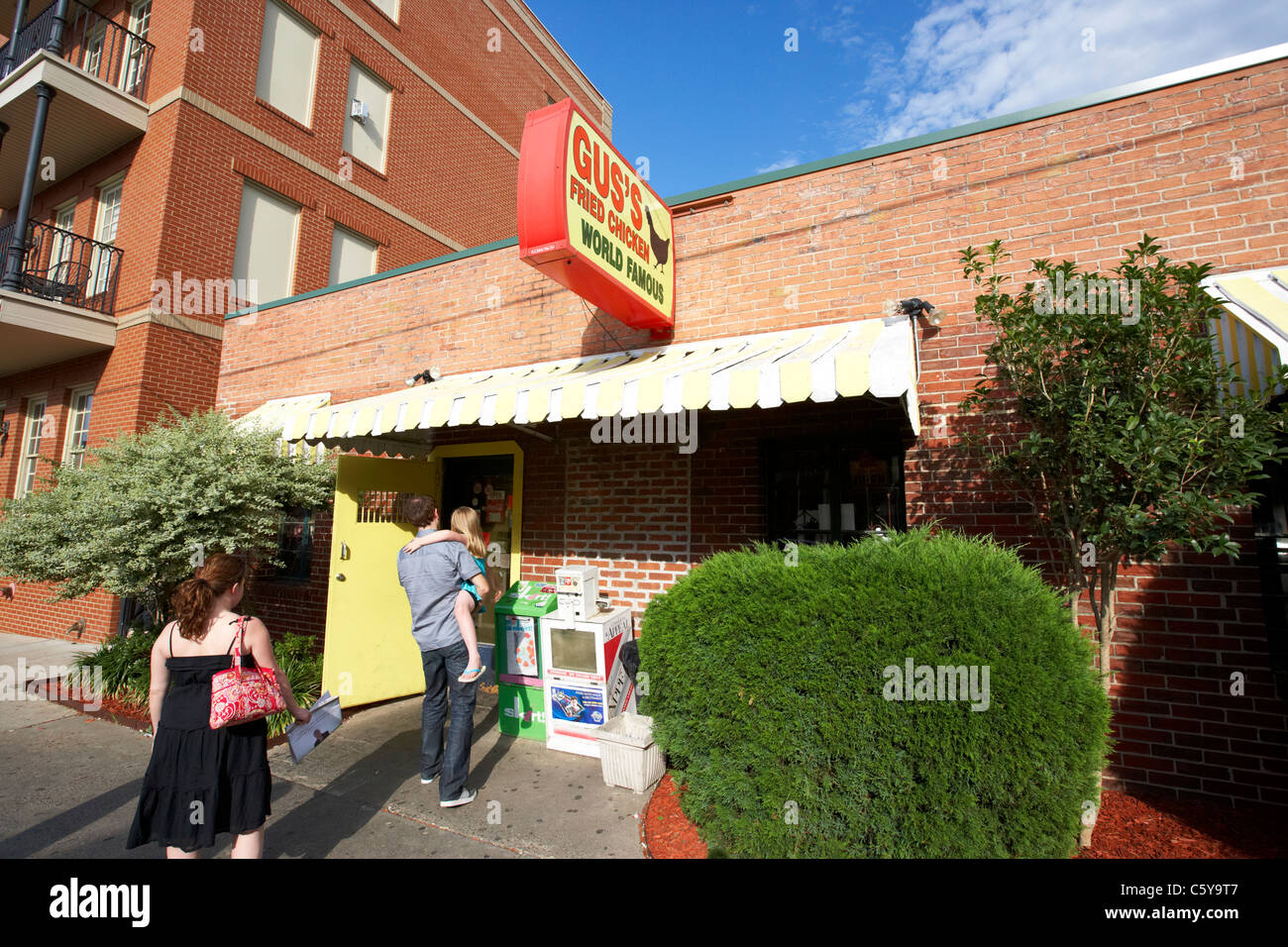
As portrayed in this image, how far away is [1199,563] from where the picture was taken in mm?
3797

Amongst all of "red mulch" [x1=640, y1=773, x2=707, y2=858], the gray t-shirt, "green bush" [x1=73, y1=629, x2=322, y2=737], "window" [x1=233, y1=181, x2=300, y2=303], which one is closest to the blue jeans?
the gray t-shirt

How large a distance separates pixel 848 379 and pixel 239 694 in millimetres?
3363

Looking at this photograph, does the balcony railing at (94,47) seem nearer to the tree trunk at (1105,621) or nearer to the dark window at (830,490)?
→ the dark window at (830,490)

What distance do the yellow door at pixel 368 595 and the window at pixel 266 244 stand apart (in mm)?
6104

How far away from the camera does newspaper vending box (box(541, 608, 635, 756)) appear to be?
4.77 metres

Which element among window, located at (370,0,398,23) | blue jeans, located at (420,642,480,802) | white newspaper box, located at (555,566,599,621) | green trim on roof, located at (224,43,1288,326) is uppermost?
window, located at (370,0,398,23)

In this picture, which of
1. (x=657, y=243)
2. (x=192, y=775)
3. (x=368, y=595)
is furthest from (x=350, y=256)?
(x=192, y=775)

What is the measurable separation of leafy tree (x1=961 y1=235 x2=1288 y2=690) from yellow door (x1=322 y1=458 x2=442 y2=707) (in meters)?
5.23

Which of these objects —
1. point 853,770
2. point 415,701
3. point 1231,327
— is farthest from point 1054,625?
point 415,701

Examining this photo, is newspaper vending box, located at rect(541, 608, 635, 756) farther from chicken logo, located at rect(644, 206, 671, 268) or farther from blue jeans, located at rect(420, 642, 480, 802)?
chicken logo, located at rect(644, 206, 671, 268)

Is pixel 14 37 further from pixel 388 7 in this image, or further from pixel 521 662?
pixel 521 662

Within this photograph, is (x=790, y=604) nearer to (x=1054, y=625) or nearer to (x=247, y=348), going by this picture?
(x=1054, y=625)

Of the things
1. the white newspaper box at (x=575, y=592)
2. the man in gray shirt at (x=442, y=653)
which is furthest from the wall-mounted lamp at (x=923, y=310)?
the man in gray shirt at (x=442, y=653)
